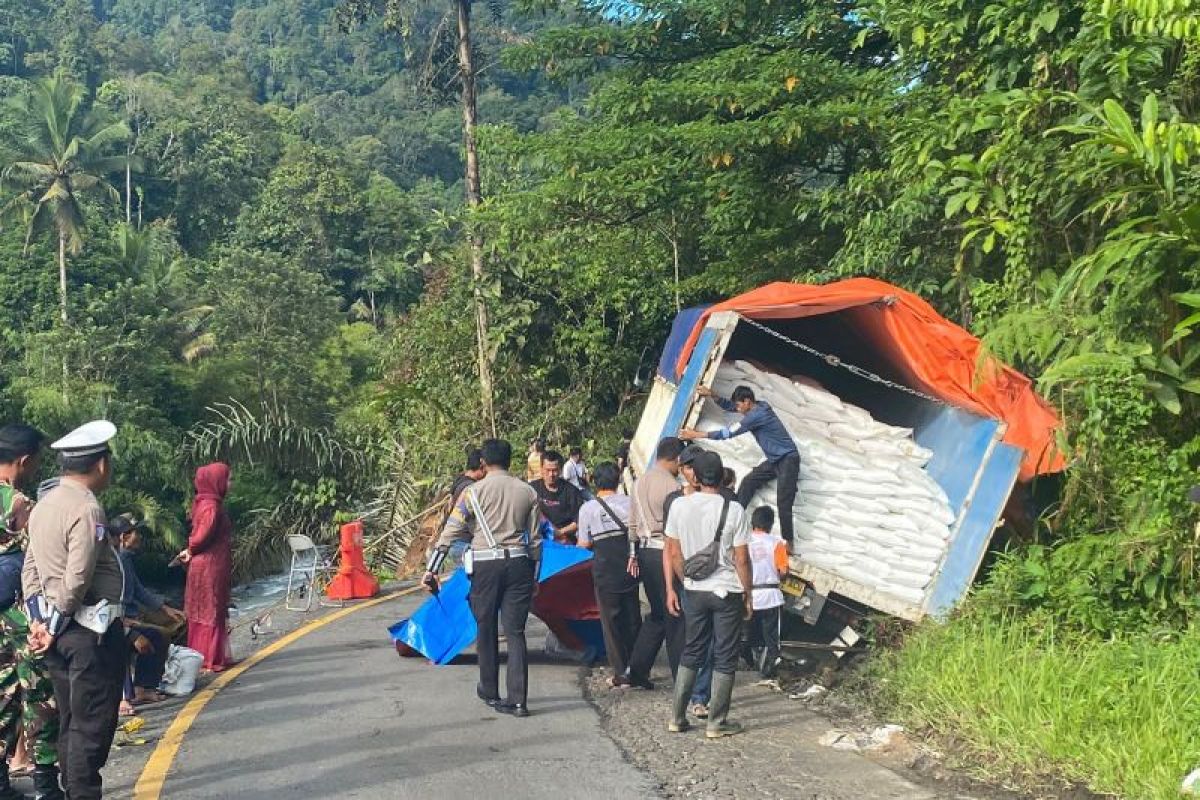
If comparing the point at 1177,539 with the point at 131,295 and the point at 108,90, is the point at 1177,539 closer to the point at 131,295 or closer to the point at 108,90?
the point at 131,295

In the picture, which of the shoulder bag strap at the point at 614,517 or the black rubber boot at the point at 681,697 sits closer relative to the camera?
the black rubber boot at the point at 681,697

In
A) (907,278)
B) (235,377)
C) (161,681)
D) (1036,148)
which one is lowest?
(235,377)

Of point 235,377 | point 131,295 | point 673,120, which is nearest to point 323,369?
point 235,377

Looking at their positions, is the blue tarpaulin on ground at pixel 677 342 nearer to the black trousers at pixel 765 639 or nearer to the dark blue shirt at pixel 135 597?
the black trousers at pixel 765 639

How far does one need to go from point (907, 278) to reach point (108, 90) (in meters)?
70.2

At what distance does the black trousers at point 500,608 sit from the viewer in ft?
25.9

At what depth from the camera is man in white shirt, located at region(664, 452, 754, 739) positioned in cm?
734

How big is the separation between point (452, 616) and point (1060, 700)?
15.6 ft

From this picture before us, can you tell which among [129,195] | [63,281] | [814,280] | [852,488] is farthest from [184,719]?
[129,195]

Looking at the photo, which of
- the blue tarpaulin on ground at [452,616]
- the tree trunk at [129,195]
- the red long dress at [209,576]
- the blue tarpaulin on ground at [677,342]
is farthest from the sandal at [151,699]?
the tree trunk at [129,195]

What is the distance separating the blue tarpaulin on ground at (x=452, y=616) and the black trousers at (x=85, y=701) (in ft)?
13.2

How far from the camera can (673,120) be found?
14750 millimetres

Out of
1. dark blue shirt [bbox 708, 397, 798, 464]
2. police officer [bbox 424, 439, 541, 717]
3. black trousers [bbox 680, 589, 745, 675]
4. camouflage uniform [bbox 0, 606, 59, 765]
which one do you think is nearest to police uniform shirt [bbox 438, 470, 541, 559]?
police officer [bbox 424, 439, 541, 717]

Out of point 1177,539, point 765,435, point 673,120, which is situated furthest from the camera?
point 673,120
